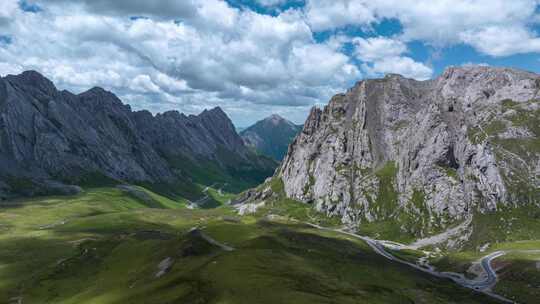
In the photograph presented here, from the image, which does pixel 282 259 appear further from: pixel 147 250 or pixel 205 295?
pixel 147 250

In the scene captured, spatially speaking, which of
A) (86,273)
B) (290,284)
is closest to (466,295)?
(290,284)

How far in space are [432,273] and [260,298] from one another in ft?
399

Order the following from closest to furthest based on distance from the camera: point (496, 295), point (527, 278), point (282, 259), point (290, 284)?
1. point (290, 284)
2. point (282, 259)
3. point (496, 295)
4. point (527, 278)

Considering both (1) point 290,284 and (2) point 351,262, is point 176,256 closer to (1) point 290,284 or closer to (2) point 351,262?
(1) point 290,284

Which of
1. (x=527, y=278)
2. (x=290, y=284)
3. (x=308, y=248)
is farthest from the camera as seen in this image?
(x=308, y=248)

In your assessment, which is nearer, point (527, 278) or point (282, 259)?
point (282, 259)

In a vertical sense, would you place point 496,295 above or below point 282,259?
below

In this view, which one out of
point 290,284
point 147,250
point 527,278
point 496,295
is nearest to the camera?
point 290,284

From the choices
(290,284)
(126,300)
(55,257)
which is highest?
(290,284)

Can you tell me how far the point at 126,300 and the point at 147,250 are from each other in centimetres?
7214

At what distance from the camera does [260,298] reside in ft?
318

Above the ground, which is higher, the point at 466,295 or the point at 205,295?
the point at 205,295

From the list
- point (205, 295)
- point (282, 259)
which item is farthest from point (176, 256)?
point (205, 295)

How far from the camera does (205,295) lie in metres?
99.2
